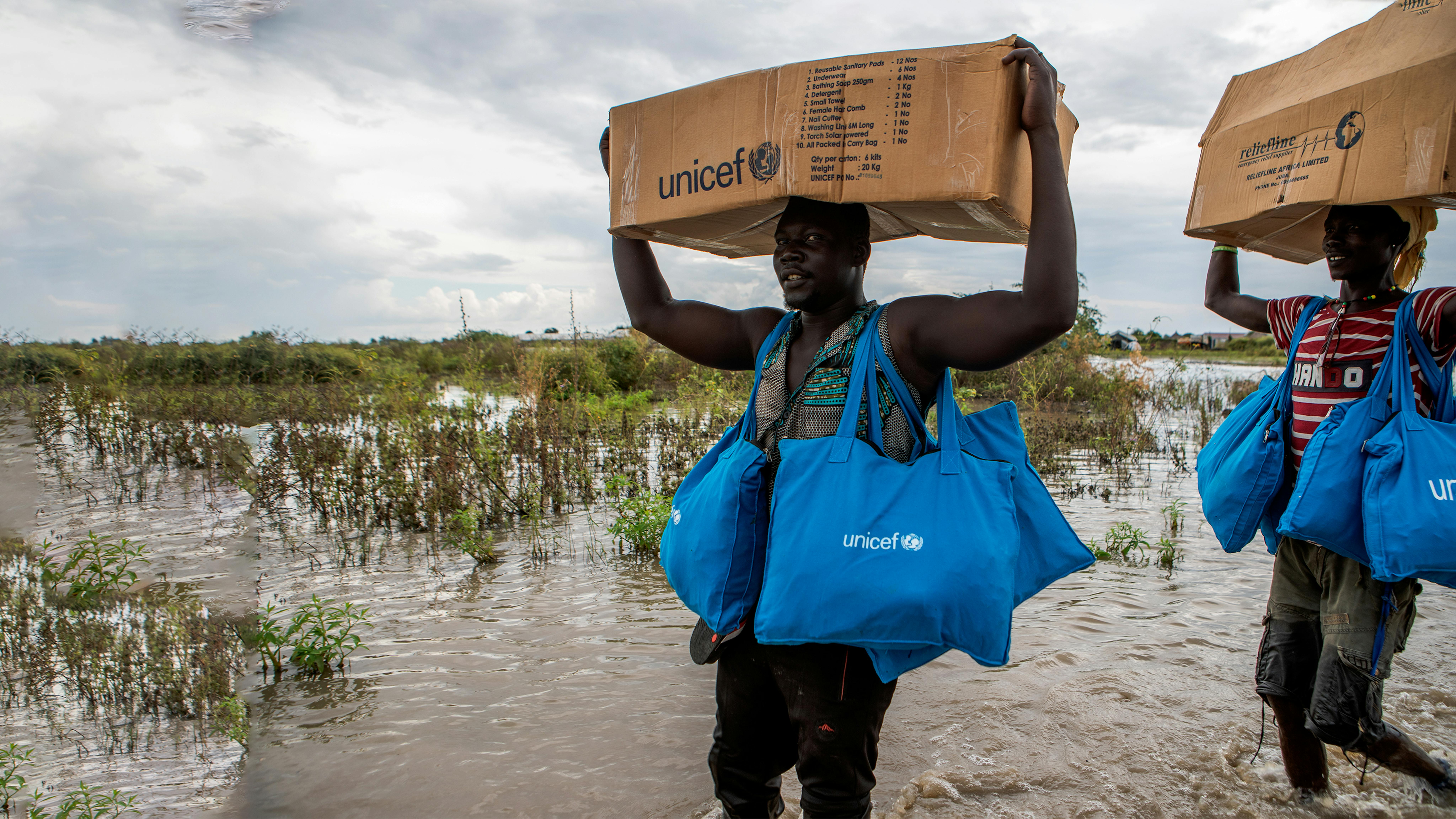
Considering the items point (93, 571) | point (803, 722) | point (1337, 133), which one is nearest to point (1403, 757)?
point (1337, 133)

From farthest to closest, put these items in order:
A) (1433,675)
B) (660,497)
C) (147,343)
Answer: (147,343)
(660,497)
(1433,675)

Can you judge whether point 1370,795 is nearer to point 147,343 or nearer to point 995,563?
point 995,563

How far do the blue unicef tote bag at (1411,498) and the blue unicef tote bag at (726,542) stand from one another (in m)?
1.59

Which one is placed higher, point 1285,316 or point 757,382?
point 1285,316

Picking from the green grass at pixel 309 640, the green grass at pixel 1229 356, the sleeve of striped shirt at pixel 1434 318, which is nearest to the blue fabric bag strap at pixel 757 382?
the sleeve of striped shirt at pixel 1434 318

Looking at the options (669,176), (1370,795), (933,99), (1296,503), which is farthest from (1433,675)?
(669,176)

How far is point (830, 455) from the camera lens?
1.57 metres

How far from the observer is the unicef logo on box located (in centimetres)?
165

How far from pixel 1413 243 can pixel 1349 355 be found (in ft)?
1.50

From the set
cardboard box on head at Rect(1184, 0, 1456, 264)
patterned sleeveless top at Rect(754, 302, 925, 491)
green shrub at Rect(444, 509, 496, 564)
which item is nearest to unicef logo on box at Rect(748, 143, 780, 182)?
patterned sleeveless top at Rect(754, 302, 925, 491)

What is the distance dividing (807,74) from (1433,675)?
158 inches

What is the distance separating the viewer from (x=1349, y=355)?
7.75ft

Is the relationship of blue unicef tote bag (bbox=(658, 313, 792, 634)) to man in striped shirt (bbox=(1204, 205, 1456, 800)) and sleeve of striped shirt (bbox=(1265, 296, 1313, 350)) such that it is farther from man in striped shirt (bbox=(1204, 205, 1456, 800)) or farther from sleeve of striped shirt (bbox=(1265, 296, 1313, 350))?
sleeve of striped shirt (bbox=(1265, 296, 1313, 350))

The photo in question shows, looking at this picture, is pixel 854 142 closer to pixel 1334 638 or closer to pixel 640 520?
pixel 1334 638
